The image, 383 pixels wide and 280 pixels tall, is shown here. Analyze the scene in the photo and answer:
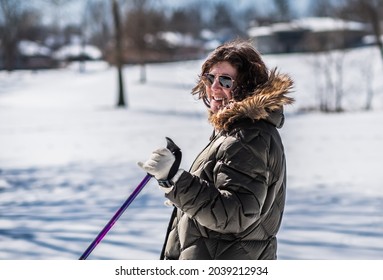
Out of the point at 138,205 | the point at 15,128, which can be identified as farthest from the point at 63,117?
the point at 138,205

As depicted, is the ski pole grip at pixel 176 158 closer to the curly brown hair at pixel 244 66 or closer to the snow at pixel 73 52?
the curly brown hair at pixel 244 66

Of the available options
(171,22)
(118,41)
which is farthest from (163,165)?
(171,22)

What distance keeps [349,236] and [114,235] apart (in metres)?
1.74

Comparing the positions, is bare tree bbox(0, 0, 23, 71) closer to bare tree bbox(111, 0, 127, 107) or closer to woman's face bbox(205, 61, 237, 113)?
bare tree bbox(111, 0, 127, 107)

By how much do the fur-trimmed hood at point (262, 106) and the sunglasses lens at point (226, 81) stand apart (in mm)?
70

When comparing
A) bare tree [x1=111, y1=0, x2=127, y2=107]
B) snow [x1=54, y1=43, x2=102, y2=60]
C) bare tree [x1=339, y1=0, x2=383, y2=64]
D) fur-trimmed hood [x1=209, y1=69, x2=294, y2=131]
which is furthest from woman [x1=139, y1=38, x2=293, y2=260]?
snow [x1=54, y1=43, x2=102, y2=60]

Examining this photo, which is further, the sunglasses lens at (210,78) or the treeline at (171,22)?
the treeline at (171,22)

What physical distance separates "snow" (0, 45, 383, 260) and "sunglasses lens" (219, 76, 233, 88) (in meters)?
0.37

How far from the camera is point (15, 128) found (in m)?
12.6

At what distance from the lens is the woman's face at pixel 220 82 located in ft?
5.60

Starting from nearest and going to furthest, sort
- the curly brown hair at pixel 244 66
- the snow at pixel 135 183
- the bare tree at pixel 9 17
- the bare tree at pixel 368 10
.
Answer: the curly brown hair at pixel 244 66 → the snow at pixel 135 183 → the bare tree at pixel 9 17 → the bare tree at pixel 368 10

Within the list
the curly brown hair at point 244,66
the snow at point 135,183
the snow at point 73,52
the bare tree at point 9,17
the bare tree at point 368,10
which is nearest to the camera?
the curly brown hair at point 244,66

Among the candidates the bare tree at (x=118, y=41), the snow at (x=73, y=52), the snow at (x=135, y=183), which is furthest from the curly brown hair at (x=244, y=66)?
the snow at (x=73, y=52)

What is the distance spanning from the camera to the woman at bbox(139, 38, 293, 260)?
4.99 ft
